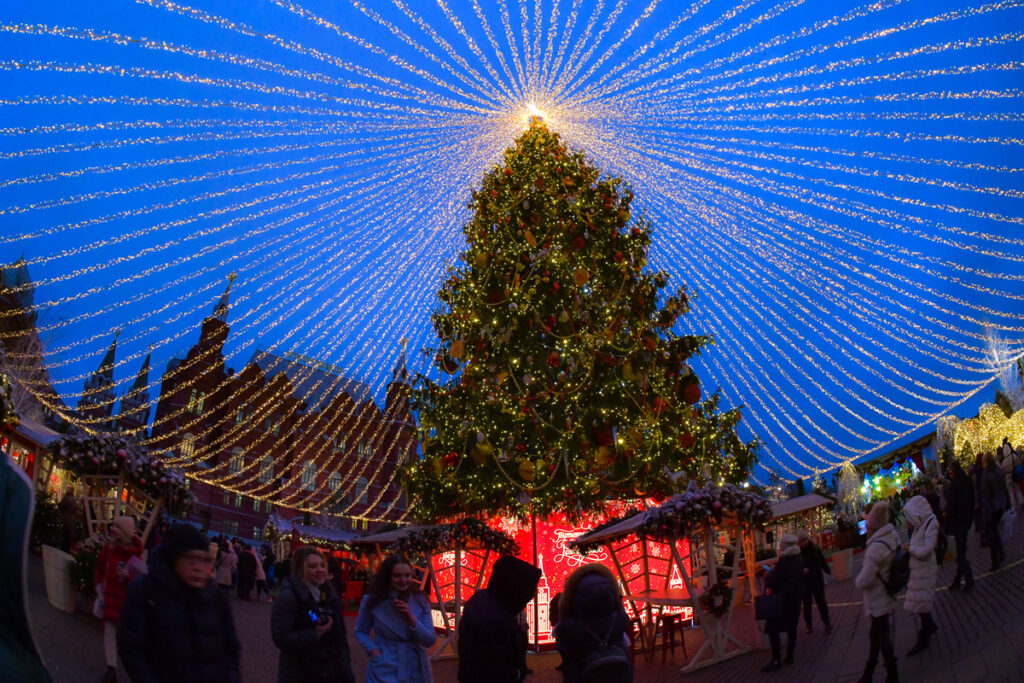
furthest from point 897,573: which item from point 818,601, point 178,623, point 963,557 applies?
point 178,623

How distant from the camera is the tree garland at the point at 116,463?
10.6 metres

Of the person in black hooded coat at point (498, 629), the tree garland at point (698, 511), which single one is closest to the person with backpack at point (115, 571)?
the person in black hooded coat at point (498, 629)

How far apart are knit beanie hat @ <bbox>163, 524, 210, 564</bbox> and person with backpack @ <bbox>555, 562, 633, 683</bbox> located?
1892mm

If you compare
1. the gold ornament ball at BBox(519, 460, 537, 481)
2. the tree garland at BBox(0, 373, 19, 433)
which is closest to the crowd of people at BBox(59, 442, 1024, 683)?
the tree garland at BBox(0, 373, 19, 433)

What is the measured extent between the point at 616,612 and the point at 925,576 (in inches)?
177

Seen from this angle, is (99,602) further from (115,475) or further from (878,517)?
(878,517)

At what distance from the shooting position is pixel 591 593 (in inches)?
152

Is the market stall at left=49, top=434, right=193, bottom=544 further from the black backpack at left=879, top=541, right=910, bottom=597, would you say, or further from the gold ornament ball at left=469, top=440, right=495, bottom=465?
the black backpack at left=879, top=541, right=910, bottom=597

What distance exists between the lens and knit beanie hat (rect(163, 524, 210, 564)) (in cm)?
351

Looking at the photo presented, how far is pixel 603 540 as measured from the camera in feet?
35.8

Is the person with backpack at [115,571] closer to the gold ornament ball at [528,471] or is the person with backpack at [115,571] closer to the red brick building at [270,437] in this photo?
the gold ornament ball at [528,471]

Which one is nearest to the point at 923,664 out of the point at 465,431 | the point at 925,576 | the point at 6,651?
the point at 925,576

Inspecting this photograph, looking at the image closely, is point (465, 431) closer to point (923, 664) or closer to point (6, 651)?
point (923, 664)

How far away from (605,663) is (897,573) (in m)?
3.74
